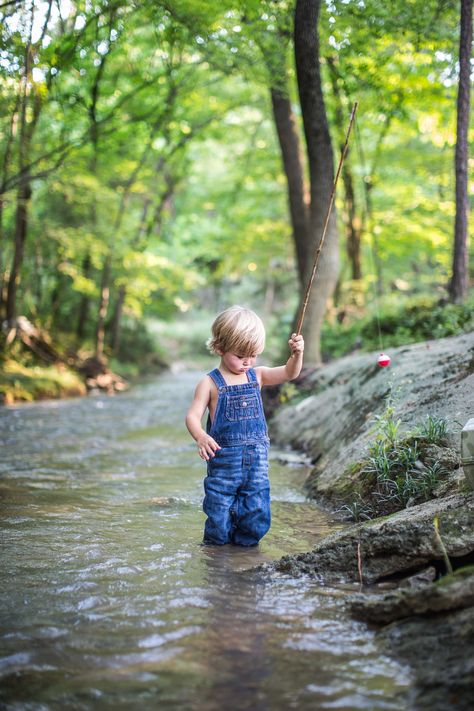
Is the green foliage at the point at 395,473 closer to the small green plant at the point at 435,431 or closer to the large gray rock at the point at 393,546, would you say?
the small green plant at the point at 435,431

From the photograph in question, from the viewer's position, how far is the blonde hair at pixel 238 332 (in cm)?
378

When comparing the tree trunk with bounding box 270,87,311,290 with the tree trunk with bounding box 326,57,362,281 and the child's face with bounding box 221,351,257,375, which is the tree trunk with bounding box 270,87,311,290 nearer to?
the tree trunk with bounding box 326,57,362,281

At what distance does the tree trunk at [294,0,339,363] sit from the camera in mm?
8172

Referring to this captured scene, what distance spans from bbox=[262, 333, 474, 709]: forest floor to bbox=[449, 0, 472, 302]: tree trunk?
2.00m

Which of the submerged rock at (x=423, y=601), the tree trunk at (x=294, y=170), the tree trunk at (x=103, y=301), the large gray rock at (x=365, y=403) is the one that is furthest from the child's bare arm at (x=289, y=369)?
the tree trunk at (x=103, y=301)

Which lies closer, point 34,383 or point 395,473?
point 395,473

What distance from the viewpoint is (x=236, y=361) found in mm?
3900

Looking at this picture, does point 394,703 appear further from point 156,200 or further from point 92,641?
point 156,200

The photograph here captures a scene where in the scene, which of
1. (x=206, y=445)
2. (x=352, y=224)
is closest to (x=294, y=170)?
(x=352, y=224)

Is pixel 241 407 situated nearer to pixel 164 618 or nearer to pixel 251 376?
pixel 251 376

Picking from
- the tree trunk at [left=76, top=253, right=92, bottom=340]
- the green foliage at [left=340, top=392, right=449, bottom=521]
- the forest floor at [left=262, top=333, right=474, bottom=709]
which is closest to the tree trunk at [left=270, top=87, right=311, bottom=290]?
the forest floor at [left=262, top=333, right=474, bottom=709]

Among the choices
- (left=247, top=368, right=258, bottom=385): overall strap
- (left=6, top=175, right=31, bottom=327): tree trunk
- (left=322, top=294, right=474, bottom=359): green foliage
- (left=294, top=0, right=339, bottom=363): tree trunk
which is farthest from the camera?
(left=6, top=175, right=31, bottom=327): tree trunk

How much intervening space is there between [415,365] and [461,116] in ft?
11.5

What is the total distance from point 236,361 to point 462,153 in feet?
17.6
